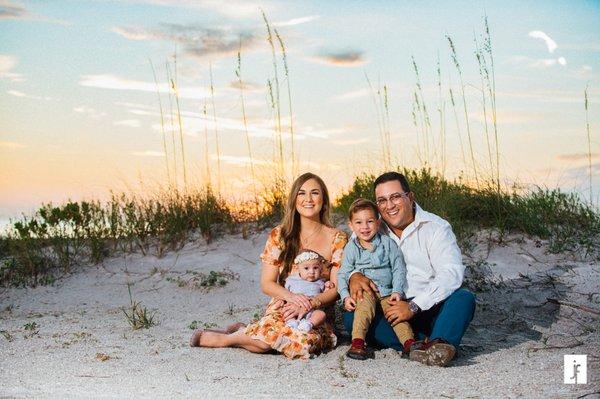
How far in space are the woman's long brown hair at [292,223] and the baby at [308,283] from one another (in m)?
0.17

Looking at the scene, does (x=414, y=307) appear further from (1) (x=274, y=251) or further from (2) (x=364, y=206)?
(1) (x=274, y=251)

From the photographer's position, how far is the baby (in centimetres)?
531

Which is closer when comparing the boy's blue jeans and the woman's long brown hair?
the boy's blue jeans

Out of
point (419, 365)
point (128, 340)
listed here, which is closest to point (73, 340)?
point (128, 340)

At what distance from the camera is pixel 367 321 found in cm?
506

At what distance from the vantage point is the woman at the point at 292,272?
531 cm

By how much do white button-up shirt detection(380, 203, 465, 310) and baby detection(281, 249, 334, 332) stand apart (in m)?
0.54

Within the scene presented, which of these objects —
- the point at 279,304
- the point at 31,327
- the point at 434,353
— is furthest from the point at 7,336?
the point at 434,353

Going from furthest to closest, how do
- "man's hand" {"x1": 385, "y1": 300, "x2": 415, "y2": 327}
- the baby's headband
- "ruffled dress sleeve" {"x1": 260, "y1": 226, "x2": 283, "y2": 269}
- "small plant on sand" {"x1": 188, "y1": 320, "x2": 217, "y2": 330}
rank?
"small plant on sand" {"x1": 188, "y1": 320, "x2": 217, "y2": 330} → "ruffled dress sleeve" {"x1": 260, "y1": 226, "x2": 283, "y2": 269} → the baby's headband → "man's hand" {"x1": 385, "y1": 300, "x2": 415, "y2": 327}

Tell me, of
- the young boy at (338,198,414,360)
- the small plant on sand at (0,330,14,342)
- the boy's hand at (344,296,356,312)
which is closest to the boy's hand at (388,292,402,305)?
the young boy at (338,198,414,360)

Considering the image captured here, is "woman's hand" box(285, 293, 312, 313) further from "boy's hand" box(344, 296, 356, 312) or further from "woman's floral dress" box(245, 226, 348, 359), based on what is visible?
"boy's hand" box(344, 296, 356, 312)

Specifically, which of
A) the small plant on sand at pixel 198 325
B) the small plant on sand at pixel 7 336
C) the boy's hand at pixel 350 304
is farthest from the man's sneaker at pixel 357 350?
the small plant on sand at pixel 7 336

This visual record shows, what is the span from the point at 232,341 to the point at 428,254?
161 cm

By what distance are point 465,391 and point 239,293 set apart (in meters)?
4.05
